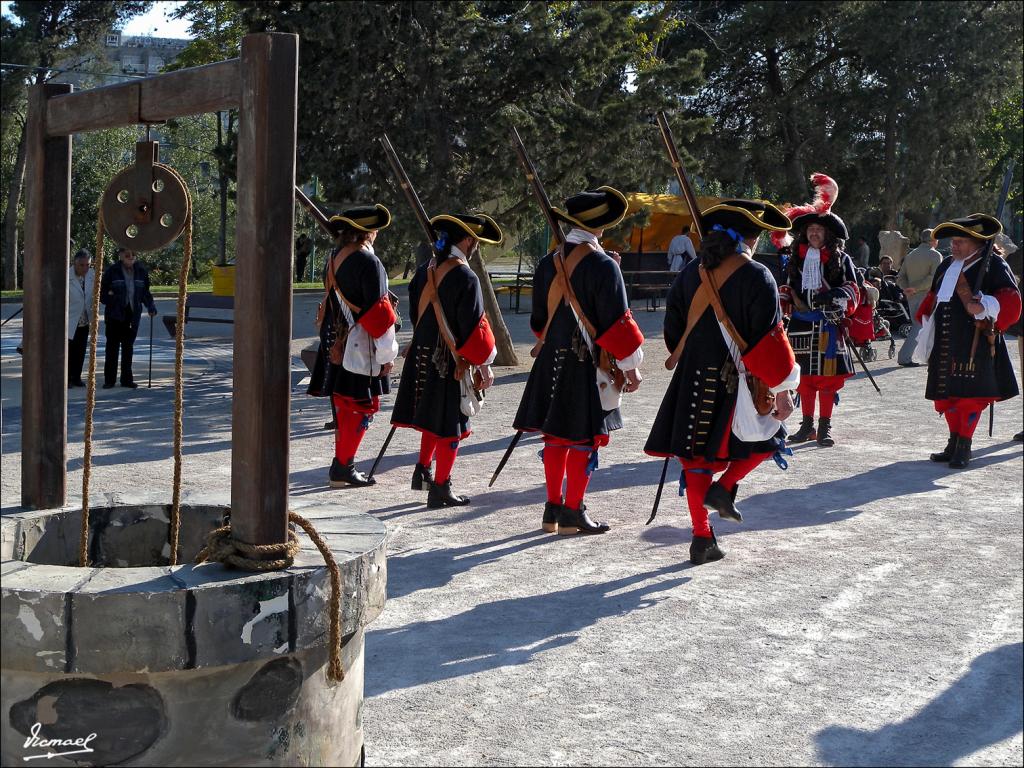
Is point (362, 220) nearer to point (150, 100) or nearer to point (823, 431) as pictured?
point (823, 431)

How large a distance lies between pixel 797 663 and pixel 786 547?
1.86m

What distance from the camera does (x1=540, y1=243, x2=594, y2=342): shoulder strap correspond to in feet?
22.1

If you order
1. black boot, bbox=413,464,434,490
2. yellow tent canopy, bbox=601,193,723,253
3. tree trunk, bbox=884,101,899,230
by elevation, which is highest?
tree trunk, bbox=884,101,899,230

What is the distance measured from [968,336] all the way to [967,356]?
158 millimetres

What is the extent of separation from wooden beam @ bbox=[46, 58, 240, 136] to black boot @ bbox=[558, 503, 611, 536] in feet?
12.4

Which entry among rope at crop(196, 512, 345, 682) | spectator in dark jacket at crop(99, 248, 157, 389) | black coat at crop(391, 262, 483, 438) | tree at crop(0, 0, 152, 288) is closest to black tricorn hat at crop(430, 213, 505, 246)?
black coat at crop(391, 262, 483, 438)

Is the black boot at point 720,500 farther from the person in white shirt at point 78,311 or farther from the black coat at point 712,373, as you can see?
the person in white shirt at point 78,311

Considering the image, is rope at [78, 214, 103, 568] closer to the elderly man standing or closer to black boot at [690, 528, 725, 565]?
black boot at [690, 528, 725, 565]

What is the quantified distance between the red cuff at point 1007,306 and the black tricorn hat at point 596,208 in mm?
3525

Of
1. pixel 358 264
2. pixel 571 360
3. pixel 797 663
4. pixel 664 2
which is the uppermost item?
pixel 664 2

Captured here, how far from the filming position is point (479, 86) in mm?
13336

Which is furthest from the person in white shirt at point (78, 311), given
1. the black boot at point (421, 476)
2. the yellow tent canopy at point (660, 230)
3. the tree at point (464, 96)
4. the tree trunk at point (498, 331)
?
the yellow tent canopy at point (660, 230)

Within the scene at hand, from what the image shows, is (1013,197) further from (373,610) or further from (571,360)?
(373,610)

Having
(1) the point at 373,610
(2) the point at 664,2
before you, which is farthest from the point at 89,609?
(2) the point at 664,2
